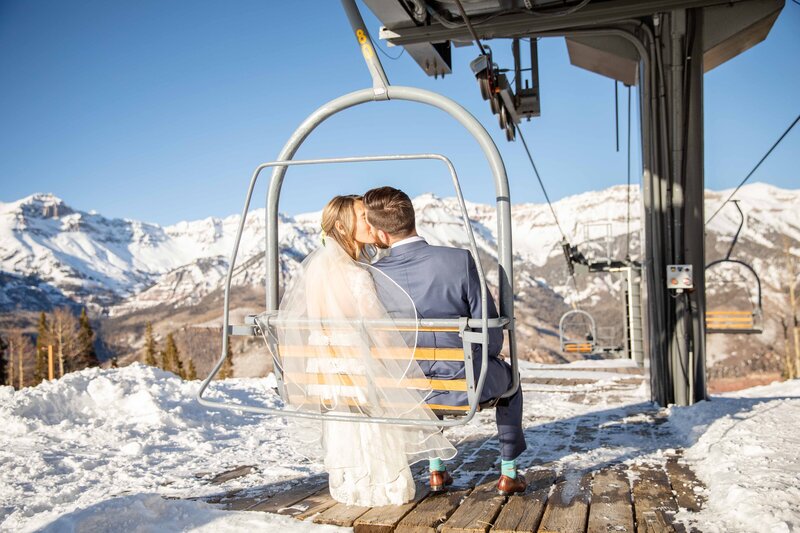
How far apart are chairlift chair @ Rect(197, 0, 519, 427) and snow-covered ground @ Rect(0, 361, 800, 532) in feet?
2.42

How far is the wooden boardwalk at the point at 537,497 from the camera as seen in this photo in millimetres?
3029

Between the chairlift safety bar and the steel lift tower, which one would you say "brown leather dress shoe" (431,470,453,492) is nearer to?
the chairlift safety bar

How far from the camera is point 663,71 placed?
6156 millimetres

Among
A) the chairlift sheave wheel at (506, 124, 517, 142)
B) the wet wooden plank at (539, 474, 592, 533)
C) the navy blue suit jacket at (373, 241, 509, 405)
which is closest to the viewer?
the wet wooden plank at (539, 474, 592, 533)

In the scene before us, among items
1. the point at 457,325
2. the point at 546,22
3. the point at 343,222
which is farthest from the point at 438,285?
the point at 546,22

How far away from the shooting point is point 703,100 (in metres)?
6.18

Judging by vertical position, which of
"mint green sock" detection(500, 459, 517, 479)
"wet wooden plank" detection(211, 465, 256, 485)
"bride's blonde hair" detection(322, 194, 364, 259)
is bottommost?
"wet wooden plank" detection(211, 465, 256, 485)

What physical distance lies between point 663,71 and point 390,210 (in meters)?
4.05

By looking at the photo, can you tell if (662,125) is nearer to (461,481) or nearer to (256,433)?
(461,481)

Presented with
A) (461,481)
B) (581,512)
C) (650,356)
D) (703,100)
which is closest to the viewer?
(581,512)

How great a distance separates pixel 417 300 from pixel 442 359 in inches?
12.6

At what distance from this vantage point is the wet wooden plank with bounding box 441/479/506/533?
9.76ft

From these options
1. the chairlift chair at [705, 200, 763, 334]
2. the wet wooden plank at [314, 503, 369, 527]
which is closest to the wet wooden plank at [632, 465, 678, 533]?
the wet wooden plank at [314, 503, 369, 527]

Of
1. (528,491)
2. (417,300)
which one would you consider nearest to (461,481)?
(528,491)
